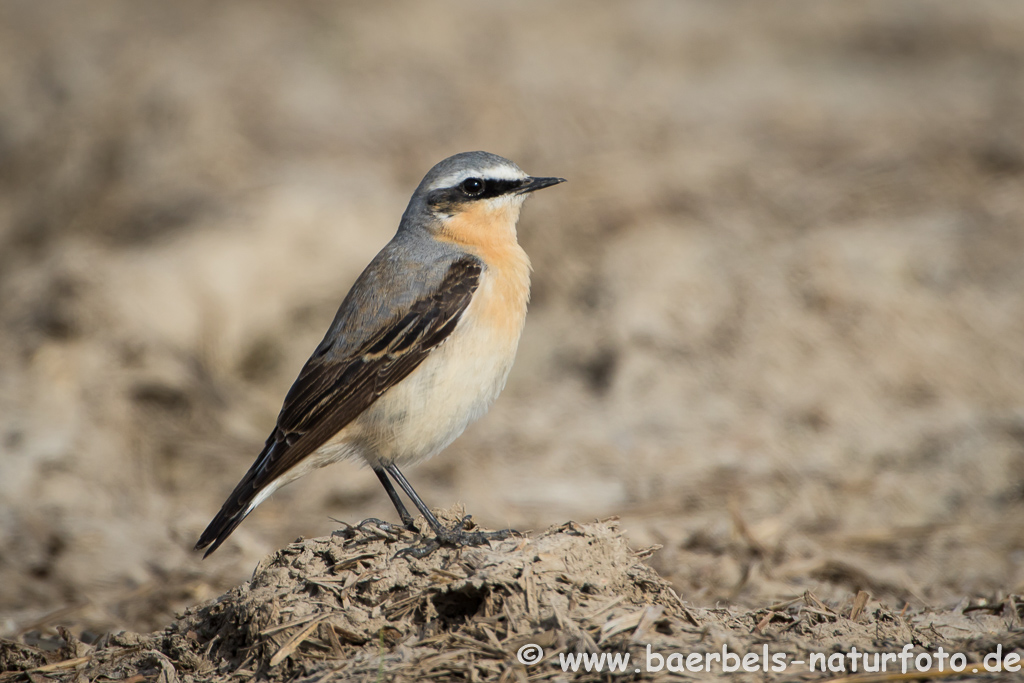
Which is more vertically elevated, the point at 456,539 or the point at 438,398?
the point at 438,398

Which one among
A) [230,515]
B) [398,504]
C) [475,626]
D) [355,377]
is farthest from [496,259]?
[475,626]

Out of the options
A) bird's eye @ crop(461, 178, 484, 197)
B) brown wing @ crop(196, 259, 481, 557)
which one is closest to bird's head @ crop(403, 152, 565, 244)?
bird's eye @ crop(461, 178, 484, 197)

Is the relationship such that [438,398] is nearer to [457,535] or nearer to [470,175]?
[457,535]

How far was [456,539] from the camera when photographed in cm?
486

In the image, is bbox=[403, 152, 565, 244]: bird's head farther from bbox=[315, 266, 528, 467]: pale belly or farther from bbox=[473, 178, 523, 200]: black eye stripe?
bbox=[315, 266, 528, 467]: pale belly

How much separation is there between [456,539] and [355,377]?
1427 millimetres

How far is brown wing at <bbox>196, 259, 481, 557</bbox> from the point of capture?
570 cm

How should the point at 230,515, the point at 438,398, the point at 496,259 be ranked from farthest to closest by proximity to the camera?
the point at 496,259 < the point at 438,398 < the point at 230,515

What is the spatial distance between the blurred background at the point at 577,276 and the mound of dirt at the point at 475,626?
1.44m

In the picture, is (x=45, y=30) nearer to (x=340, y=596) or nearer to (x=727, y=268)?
(x=727, y=268)

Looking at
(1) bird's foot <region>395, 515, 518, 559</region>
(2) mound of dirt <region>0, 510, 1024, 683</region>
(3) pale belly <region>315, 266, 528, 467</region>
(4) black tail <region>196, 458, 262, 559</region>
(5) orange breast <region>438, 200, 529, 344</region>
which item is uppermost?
(5) orange breast <region>438, 200, 529, 344</region>

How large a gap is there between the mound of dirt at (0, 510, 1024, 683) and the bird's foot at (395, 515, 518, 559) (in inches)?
2.8

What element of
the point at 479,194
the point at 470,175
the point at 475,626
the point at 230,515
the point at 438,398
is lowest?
the point at 475,626

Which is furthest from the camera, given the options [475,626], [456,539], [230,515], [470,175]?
[470,175]
